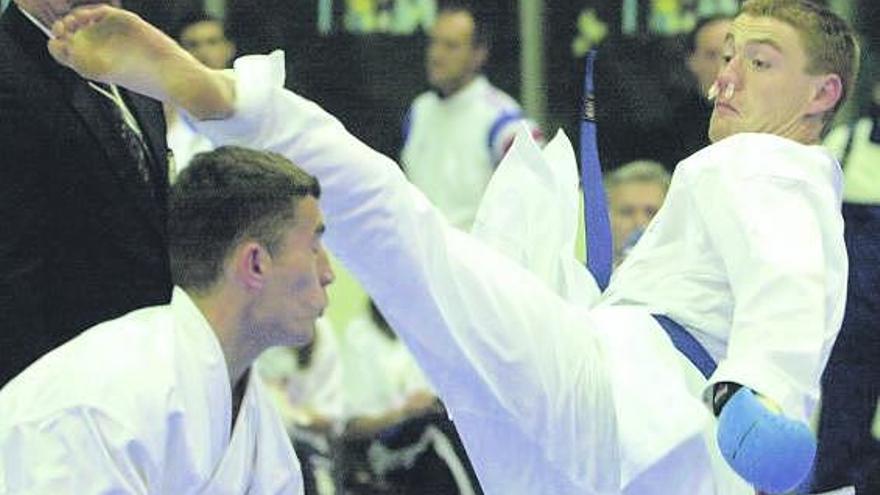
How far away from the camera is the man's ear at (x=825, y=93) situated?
→ 156 inches

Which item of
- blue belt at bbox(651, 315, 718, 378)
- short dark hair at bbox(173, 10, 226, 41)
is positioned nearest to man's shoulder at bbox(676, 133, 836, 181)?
blue belt at bbox(651, 315, 718, 378)

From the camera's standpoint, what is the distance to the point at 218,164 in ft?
11.7

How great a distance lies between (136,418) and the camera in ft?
11.1

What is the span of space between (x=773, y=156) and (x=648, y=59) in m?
3.67

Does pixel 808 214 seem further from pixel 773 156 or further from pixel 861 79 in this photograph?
pixel 861 79

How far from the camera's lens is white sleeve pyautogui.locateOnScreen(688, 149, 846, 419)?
3457 mm

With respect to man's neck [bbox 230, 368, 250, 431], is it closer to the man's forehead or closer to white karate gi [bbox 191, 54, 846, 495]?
white karate gi [bbox 191, 54, 846, 495]

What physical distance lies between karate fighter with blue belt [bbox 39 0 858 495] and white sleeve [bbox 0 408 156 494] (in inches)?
19.0

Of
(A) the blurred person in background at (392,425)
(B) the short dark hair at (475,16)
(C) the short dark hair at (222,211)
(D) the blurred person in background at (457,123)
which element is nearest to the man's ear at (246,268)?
(C) the short dark hair at (222,211)

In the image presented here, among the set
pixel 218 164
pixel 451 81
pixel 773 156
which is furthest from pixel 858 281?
pixel 451 81

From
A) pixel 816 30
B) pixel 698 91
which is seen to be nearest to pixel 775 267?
pixel 816 30

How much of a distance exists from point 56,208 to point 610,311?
3.24 ft

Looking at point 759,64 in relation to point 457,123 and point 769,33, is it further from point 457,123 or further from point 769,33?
point 457,123

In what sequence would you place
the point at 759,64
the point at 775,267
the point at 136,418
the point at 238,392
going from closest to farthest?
1. the point at 136,418
2. the point at 775,267
3. the point at 238,392
4. the point at 759,64
